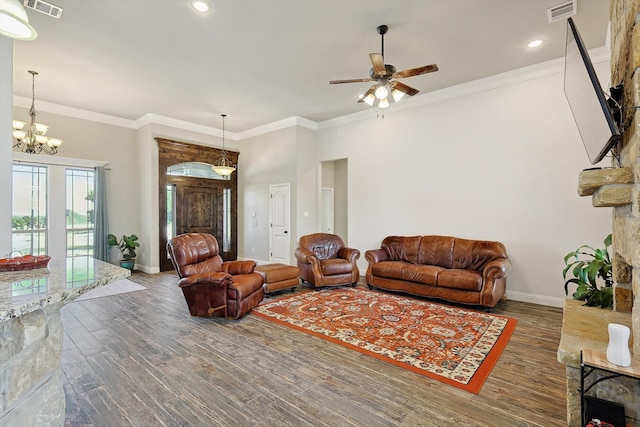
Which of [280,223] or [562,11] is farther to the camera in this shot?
[280,223]

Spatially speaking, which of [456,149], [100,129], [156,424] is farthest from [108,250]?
[456,149]

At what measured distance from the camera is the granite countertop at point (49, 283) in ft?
3.80

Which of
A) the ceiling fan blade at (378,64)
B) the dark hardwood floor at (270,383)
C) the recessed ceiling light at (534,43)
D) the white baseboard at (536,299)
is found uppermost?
the recessed ceiling light at (534,43)

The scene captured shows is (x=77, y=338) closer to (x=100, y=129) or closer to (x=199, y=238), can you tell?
(x=199, y=238)

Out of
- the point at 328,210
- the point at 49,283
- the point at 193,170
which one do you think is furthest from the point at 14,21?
the point at 328,210

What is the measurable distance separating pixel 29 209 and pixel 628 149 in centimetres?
830

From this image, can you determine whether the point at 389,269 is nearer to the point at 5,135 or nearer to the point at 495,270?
the point at 495,270

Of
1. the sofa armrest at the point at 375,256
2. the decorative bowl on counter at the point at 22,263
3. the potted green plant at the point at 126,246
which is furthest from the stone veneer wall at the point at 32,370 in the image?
the potted green plant at the point at 126,246

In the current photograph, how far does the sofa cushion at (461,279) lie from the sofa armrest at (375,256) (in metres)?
1.15

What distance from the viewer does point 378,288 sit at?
5.12 meters

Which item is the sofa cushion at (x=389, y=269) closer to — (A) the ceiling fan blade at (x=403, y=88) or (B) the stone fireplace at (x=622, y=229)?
(B) the stone fireplace at (x=622, y=229)

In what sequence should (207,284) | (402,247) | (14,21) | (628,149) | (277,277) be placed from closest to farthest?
(14,21) → (628,149) → (207,284) → (277,277) → (402,247)

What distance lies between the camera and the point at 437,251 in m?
4.96

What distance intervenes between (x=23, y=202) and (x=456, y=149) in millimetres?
7920
